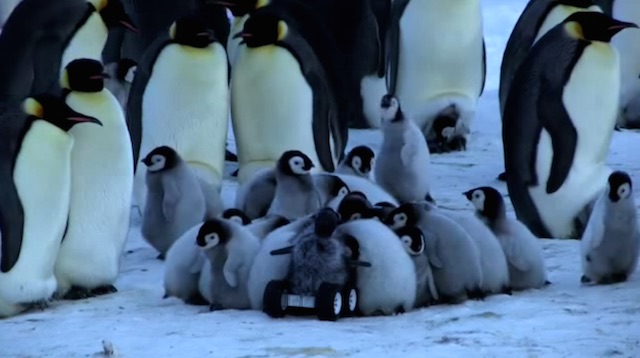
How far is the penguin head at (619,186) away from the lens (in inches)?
264

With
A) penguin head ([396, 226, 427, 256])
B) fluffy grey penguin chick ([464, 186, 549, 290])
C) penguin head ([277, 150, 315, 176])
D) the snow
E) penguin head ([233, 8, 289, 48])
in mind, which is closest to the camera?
the snow

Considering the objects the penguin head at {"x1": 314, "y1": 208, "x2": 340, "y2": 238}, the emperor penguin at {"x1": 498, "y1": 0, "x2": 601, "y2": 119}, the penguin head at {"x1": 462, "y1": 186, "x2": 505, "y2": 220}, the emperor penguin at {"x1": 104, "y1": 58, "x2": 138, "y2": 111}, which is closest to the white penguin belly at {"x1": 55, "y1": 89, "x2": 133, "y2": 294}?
the penguin head at {"x1": 314, "y1": 208, "x2": 340, "y2": 238}

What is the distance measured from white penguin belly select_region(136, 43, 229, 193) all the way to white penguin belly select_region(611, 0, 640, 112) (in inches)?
133

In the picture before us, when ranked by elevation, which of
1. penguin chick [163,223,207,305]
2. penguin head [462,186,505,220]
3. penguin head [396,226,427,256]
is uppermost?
penguin head [462,186,505,220]

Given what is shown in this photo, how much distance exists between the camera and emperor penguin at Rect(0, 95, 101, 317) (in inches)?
254

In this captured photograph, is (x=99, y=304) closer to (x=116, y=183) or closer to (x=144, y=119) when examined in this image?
(x=116, y=183)

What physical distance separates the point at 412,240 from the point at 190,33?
2569mm

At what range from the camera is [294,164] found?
7.43 metres

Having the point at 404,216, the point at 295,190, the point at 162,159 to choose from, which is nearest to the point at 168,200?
the point at 162,159

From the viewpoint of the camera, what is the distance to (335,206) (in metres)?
7.43

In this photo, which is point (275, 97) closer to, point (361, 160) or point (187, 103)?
point (187, 103)

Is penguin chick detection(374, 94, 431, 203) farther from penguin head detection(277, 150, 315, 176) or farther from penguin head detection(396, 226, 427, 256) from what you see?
penguin head detection(396, 226, 427, 256)

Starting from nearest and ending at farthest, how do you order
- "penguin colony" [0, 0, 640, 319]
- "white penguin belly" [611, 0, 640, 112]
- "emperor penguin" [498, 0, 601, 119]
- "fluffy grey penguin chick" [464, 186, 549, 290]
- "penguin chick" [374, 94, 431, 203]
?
"penguin colony" [0, 0, 640, 319], "fluffy grey penguin chick" [464, 186, 549, 290], "penguin chick" [374, 94, 431, 203], "emperor penguin" [498, 0, 601, 119], "white penguin belly" [611, 0, 640, 112]

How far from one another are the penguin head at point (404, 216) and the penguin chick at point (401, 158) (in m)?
1.84
